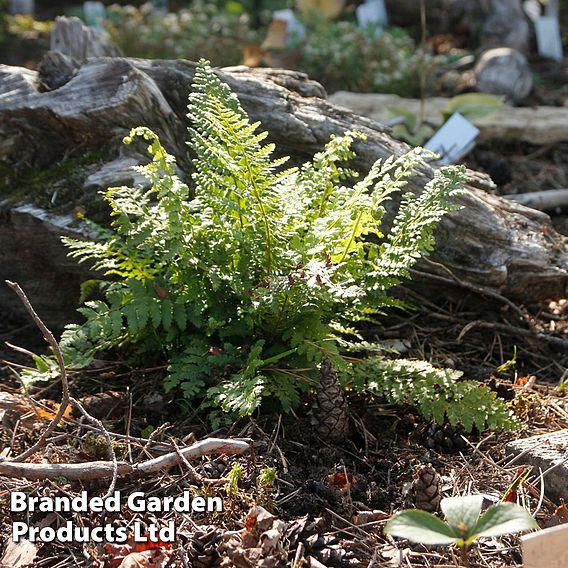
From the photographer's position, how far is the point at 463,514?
2.20 meters

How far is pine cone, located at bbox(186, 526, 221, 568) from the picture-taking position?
2410 mm

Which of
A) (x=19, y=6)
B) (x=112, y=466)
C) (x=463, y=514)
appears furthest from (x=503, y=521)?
(x=19, y=6)

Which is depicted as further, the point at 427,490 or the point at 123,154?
the point at 123,154

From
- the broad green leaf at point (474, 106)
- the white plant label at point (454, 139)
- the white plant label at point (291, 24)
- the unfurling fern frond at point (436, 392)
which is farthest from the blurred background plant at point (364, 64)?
the unfurling fern frond at point (436, 392)

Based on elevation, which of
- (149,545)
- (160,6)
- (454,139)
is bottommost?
(160,6)

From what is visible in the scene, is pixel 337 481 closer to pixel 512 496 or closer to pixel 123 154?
pixel 512 496

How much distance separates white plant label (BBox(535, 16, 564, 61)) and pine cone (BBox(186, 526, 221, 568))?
6.55 meters

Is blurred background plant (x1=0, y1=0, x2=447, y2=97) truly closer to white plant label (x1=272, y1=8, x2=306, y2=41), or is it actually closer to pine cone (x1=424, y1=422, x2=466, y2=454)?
white plant label (x1=272, y1=8, x2=306, y2=41)

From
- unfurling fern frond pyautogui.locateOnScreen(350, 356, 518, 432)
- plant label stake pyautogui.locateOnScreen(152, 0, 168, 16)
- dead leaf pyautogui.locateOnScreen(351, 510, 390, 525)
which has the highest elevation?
unfurling fern frond pyautogui.locateOnScreen(350, 356, 518, 432)

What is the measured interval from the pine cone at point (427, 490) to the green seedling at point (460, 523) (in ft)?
1.55

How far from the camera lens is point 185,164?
12.8 ft

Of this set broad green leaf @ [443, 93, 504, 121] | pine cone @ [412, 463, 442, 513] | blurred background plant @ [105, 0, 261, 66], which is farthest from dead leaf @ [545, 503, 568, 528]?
blurred background plant @ [105, 0, 261, 66]

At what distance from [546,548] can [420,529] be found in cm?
32

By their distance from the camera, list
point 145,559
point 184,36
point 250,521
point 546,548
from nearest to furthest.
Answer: point 546,548, point 145,559, point 250,521, point 184,36
